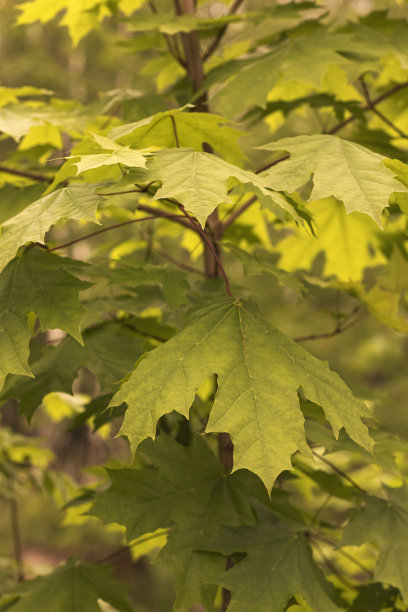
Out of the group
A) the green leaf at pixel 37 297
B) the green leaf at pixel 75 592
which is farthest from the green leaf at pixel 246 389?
the green leaf at pixel 75 592

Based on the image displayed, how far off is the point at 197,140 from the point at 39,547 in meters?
9.22

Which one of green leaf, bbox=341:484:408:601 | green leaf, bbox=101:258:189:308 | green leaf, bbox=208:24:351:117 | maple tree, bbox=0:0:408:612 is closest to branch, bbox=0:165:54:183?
maple tree, bbox=0:0:408:612

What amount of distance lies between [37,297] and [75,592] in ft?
2.94

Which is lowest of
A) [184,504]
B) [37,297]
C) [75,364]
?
[184,504]

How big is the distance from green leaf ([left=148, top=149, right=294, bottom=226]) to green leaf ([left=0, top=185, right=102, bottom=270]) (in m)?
0.15

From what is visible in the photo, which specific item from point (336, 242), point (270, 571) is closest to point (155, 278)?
point (270, 571)

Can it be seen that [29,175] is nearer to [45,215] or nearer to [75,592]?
[45,215]

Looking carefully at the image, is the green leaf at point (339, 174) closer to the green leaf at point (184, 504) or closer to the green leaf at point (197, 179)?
the green leaf at point (197, 179)

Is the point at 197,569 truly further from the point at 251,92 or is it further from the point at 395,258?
the point at 251,92

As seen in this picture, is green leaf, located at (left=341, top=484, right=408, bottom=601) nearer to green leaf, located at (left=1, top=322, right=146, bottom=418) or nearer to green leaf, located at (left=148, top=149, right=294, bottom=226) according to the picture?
green leaf, located at (left=1, top=322, right=146, bottom=418)

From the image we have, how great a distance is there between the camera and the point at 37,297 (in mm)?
1345

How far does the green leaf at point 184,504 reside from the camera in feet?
4.66

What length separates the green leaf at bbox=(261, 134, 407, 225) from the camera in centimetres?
118

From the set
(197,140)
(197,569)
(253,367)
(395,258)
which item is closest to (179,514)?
(197,569)
